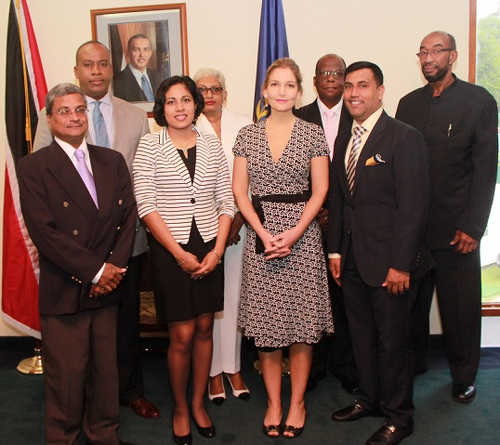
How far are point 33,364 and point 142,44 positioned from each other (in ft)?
7.90

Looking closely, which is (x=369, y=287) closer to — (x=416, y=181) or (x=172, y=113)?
(x=416, y=181)

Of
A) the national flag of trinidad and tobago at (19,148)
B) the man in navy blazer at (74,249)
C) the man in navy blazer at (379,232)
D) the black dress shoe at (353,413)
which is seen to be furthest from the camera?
the national flag of trinidad and tobago at (19,148)

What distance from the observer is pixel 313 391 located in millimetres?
3275

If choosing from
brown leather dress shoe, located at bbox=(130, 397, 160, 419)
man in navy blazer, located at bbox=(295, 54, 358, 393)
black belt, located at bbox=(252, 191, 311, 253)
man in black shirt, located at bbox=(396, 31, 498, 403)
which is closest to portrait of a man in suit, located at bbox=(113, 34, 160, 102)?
man in navy blazer, located at bbox=(295, 54, 358, 393)

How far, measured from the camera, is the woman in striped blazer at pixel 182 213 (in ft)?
8.28

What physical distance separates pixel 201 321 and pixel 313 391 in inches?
40.0

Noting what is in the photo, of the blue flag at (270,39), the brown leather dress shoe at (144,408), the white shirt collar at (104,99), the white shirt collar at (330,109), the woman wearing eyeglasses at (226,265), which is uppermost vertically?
the blue flag at (270,39)

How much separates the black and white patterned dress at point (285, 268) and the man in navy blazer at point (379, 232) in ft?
0.53

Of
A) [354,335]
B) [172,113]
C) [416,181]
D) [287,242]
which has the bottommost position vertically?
[354,335]

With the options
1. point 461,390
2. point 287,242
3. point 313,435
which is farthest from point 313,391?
point 287,242

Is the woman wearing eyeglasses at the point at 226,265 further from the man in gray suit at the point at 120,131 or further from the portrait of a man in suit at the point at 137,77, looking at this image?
the portrait of a man in suit at the point at 137,77

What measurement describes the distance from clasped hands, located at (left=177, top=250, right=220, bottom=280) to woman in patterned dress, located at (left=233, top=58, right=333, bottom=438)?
0.69ft

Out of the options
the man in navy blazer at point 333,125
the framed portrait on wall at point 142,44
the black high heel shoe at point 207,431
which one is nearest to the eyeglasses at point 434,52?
the man in navy blazer at point 333,125

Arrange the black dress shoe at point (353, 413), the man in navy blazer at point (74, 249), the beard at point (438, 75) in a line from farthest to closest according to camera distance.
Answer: the beard at point (438, 75) → the black dress shoe at point (353, 413) → the man in navy blazer at point (74, 249)
